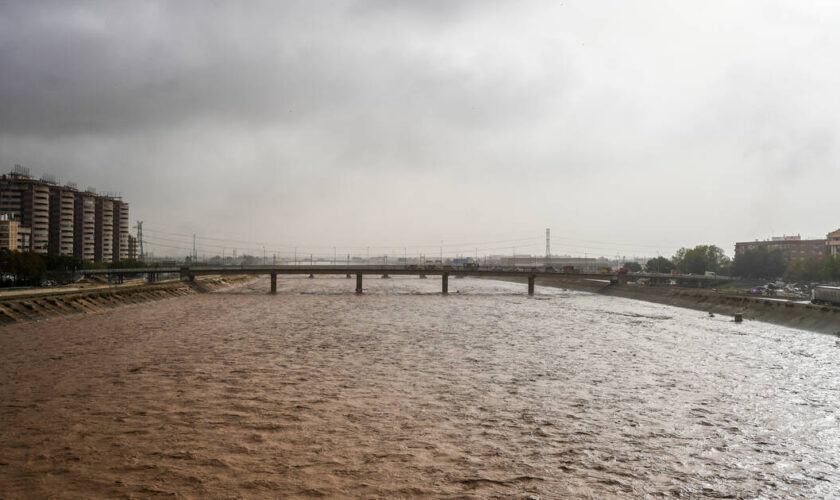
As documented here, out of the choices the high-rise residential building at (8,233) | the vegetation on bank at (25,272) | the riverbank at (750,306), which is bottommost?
the riverbank at (750,306)

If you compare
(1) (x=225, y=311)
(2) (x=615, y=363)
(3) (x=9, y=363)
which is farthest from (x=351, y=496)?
→ (1) (x=225, y=311)

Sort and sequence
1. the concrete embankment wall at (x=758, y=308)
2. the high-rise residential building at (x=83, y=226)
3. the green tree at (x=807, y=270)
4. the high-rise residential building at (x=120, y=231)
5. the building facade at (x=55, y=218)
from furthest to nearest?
the high-rise residential building at (x=120, y=231) < the high-rise residential building at (x=83, y=226) < the building facade at (x=55, y=218) < the green tree at (x=807, y=270) < the concrete embankment wall at (x=758, y=308)

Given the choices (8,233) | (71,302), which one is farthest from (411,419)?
(8,233)

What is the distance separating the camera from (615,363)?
29.3 meters

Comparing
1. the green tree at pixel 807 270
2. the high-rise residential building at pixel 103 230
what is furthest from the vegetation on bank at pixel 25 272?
the green tree at pixel 807 270

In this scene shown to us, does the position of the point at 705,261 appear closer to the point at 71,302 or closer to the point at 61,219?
the point at 71,302

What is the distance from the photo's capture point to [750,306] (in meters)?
66.0

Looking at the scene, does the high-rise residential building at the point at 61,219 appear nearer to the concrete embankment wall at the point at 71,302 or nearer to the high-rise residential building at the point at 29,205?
the high-rise residential building at the point at 29,205

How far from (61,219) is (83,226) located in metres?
10.4

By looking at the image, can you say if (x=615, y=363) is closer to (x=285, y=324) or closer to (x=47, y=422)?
(x=47, y=422)

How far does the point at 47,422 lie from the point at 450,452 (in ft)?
43.8

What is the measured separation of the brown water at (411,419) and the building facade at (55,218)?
10625 cm

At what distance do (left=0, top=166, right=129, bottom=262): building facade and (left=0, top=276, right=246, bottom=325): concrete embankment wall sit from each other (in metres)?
49.8

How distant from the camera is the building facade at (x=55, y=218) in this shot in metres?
122
